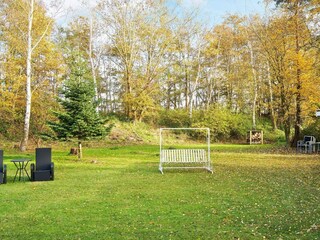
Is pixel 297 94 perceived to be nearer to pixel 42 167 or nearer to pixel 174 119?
pixel 174 119

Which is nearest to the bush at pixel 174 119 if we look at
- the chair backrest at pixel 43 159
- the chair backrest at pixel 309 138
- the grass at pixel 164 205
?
the chair backrest at pixel 309 138

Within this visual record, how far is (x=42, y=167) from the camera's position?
10.2 meters

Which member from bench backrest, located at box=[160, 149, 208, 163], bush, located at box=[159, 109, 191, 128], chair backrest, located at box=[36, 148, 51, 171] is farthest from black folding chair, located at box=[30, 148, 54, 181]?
bush, located at box=[159, 109, 191, 128]

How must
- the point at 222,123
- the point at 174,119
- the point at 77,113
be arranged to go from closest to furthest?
the point at 77,113
the point at 222,123
the point at 174,119

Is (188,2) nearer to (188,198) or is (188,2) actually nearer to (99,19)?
(99,19)

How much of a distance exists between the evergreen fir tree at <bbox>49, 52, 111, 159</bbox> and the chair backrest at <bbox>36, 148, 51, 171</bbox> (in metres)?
4.42

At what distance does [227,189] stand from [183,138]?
20777mm

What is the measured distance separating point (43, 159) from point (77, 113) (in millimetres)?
4862

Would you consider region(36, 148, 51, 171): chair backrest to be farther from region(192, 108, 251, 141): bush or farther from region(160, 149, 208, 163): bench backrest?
region(192, 108, 251, 141): bush

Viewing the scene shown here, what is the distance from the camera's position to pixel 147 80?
95.8 ft

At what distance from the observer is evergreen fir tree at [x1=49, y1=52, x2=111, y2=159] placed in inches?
582

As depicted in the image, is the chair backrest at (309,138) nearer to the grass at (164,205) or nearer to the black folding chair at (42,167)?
the grass at (164,205)

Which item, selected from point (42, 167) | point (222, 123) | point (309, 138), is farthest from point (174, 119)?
point (42, 167)

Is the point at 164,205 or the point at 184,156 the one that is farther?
the point at 184,156
